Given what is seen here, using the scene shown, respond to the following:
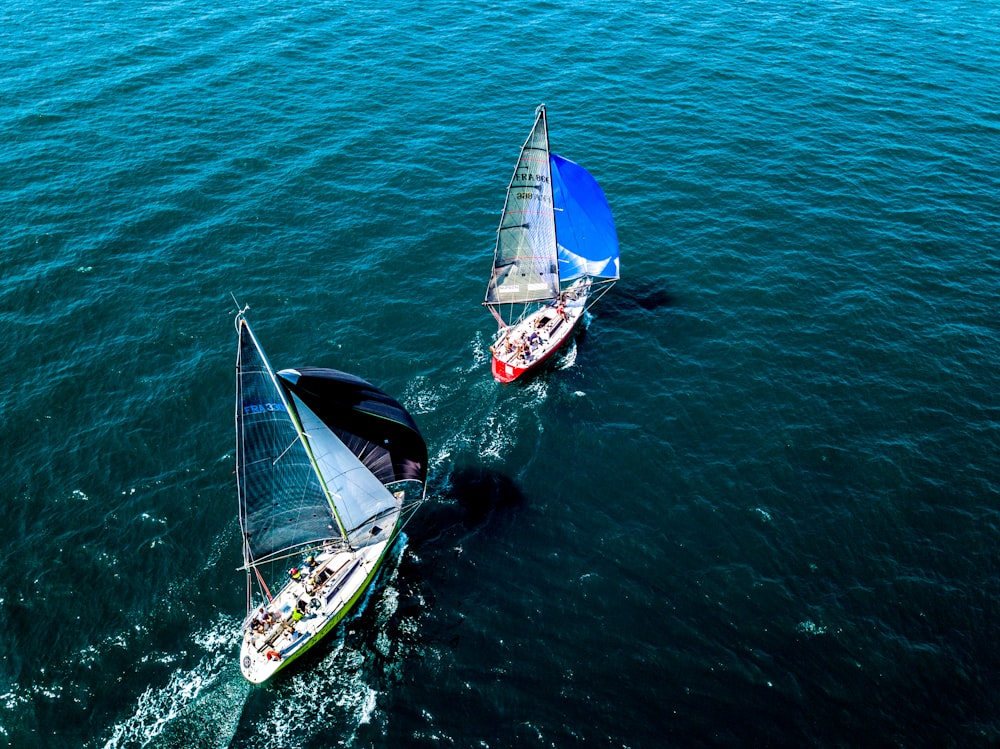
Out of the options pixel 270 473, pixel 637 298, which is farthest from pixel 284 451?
pixel 637 298

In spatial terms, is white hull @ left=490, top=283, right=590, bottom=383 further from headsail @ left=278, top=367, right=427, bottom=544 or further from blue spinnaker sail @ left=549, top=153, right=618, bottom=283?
headsail @ left=278, top=367, right=427, bottom=544

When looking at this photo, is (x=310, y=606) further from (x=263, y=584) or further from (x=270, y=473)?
(x=270, y=473)

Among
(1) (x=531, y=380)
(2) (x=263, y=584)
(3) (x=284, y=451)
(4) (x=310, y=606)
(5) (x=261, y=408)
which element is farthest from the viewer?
(1) (x=531, y=380)

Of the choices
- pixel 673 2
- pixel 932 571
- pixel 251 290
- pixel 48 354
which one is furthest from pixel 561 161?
pixel 673 2

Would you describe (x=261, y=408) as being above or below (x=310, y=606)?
above

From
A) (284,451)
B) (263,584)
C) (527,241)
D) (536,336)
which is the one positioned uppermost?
(527,241)

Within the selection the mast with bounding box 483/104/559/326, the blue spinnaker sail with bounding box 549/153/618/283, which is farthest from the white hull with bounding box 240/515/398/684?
the blue spinnaker sail with bounding box 549/153/618/283

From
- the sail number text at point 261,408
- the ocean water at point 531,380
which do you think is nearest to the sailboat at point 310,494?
the sail number text at point 261,408
